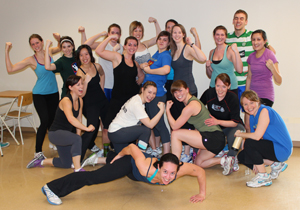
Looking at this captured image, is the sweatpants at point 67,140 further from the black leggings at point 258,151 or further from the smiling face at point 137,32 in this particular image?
the black leggings at point 258,151

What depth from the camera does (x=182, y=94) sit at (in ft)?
10.8

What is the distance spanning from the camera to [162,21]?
16.4 ft

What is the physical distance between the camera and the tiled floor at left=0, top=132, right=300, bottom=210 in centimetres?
283

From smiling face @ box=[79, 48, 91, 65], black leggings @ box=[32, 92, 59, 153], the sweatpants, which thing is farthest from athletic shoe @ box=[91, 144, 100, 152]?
smiling face @ box=[79, 48, 91, 65]

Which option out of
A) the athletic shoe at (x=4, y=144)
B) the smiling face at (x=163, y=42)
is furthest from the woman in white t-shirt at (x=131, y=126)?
the athletic shoe at (x=4, y=144)

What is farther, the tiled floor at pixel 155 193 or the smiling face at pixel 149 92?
the smiling face at pixel 149 92

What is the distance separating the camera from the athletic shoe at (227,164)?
3.46 meters

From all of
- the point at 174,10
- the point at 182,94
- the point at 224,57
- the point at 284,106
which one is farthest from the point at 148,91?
the point at 284,106

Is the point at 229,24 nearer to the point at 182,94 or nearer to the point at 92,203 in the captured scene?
the point at 182,94

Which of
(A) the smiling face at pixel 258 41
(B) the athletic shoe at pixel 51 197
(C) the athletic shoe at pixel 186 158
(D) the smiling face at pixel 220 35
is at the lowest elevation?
(C) the athletic shoe at pixel 186 158

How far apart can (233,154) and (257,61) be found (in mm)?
1250

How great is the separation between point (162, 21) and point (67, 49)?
5.78 ft

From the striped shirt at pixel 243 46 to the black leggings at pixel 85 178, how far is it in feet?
7.23

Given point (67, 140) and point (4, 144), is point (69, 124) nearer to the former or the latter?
point (67, 140)
